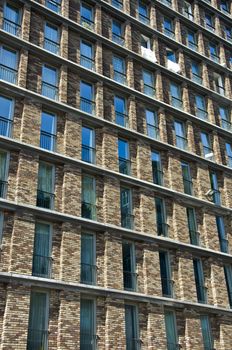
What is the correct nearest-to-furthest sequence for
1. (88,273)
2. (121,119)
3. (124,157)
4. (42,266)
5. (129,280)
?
1. (42,266)
2. (88,273)
3. (129,280)
4. (124,157)
5. (121,119)

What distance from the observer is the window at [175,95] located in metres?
26.6

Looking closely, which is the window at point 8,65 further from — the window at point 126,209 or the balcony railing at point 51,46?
the window at point 126,209

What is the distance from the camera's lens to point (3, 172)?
18453 millimetres

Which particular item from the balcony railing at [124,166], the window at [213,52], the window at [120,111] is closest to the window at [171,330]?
the balcony railing at [124,166]

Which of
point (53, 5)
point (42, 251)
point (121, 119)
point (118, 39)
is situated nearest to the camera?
point (42, 251)

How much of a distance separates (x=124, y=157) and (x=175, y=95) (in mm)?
6456

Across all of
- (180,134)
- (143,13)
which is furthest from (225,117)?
(143,13)

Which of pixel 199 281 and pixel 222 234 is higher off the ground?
pixel 222 234

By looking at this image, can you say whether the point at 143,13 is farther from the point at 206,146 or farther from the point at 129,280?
the point at 129,280

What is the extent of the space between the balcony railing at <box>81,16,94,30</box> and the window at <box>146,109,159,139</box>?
5.26m

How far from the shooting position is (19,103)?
798 inches

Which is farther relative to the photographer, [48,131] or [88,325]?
[48,131]

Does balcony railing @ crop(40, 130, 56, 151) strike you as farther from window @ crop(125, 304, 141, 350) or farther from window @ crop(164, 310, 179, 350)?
window @ crop(164, 310, 179, 350)

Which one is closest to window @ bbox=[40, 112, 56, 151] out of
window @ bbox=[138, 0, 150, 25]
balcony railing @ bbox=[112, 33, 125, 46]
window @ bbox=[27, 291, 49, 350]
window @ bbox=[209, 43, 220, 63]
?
window @ bbox=[27, 291, 49, 350]
